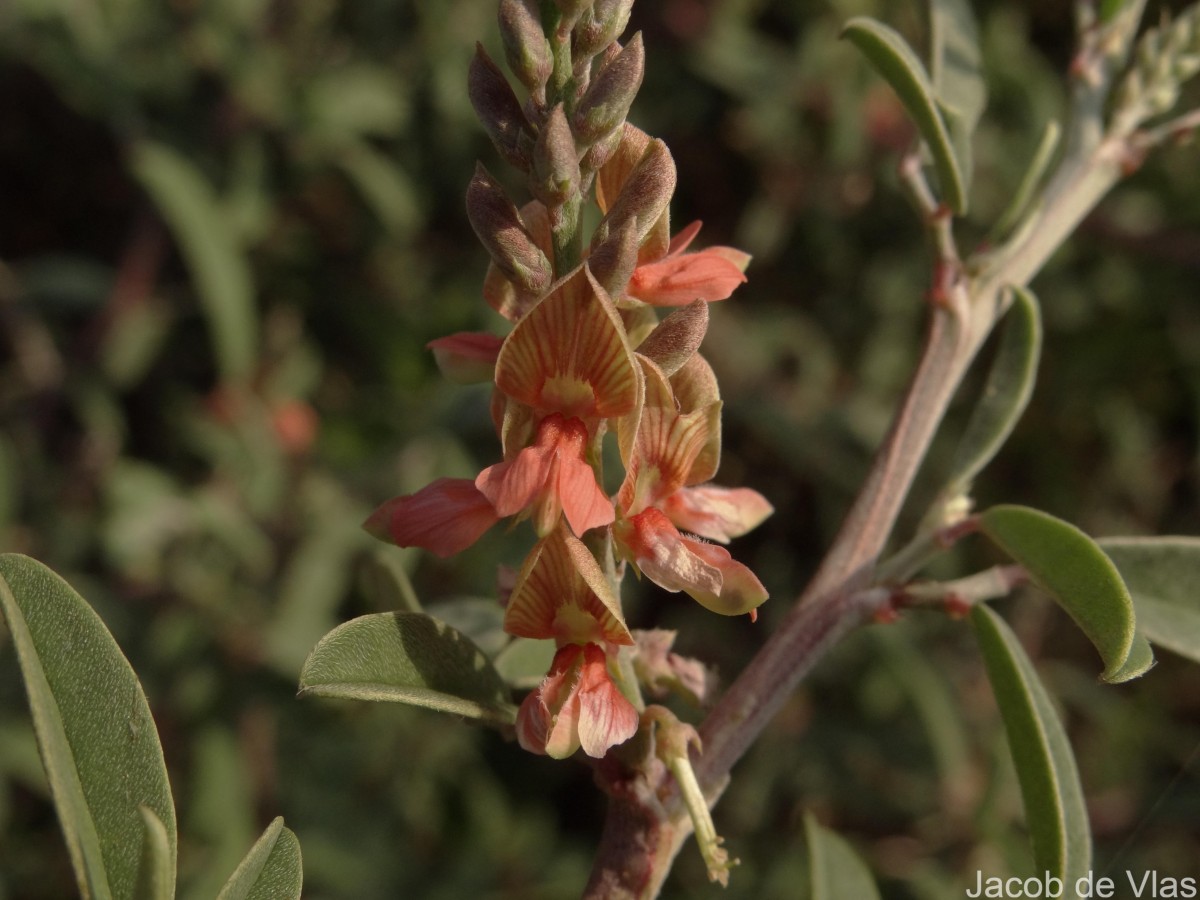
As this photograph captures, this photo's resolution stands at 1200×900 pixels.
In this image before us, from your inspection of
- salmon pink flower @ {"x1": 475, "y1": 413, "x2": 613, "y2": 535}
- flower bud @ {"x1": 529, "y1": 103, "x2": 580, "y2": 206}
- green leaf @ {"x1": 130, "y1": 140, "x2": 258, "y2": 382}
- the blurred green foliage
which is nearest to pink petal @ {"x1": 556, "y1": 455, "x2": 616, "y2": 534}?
salmon pink flower @ {"x1": 475, "y1": 413, "x2": 613, "y2": 535}

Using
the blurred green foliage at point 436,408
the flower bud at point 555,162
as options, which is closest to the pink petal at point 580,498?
the flower bud at point 555,162

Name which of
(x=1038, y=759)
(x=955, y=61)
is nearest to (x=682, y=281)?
(x=1038, y=759)

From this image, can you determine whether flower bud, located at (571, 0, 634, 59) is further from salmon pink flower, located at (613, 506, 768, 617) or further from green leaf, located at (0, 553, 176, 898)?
green leaf, located at (0, 553, 176, 898)

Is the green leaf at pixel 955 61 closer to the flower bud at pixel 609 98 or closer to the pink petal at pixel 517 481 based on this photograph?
the flower bud at pixel 609 98

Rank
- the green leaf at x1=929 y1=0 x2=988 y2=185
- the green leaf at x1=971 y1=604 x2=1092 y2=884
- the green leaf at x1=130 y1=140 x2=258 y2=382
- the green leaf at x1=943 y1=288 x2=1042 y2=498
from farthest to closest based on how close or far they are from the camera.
Result: 1. the green leaf at x1=130 y1=140 x2=258 y2=382
2. the green leaf at x1=929 y1=0 x2=988 y2=185
3. the green leaf at x1=943 y1=288 x2=1042 y2=498
4. the green leaf at x1=971 y1=604 x2=1092 y2=884

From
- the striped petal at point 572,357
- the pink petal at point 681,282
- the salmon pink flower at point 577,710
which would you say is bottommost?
the salmon pink flower at point 577,710

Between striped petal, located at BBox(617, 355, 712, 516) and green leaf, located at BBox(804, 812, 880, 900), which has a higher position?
striped petal, located at BBox(617, 355, 712, 516)

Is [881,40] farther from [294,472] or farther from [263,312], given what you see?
[263,312]
